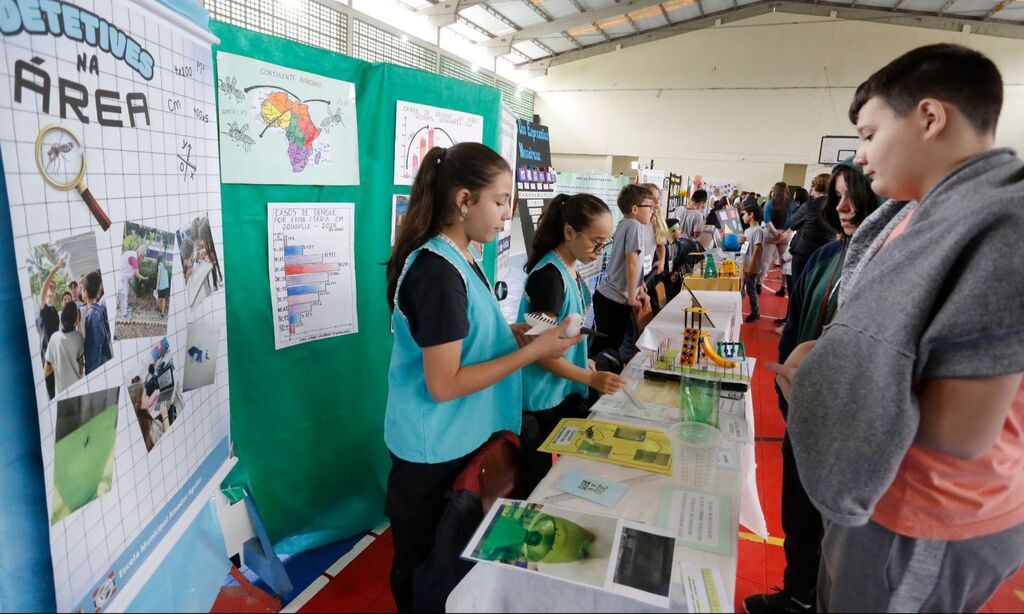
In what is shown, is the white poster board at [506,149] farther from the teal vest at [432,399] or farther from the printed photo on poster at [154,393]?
the printed photo on poster at [154,393]

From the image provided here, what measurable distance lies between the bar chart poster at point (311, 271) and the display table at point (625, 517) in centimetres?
95

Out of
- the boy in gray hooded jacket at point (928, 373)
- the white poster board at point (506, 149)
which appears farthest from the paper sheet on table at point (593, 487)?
the white poster board at point (506, 149)

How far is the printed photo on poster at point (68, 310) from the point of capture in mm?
749

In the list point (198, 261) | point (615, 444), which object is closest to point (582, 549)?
point (615, 444)

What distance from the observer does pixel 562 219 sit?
72.8 inches

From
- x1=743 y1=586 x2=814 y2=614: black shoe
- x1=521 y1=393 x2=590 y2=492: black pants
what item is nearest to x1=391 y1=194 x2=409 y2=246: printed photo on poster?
x1=521 y1=393 x2=590 y2=492: black pants

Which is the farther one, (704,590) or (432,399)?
(432,399)

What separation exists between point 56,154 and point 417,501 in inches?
37.6

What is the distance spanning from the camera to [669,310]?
2.84m

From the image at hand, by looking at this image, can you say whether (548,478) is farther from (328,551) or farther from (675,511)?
(328,551)

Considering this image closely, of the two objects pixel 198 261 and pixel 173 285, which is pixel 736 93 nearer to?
pixel 198 261

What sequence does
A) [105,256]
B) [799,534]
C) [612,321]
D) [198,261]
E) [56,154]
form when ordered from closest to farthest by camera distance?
[56,154], [105,256], [198,261], [799,534], [612,321]

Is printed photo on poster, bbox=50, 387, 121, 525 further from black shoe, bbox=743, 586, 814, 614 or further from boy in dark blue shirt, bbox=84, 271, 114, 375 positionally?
black shoe, bbox=743, 586, 814, 614

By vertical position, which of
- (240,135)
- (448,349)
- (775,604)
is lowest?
(775,604)
